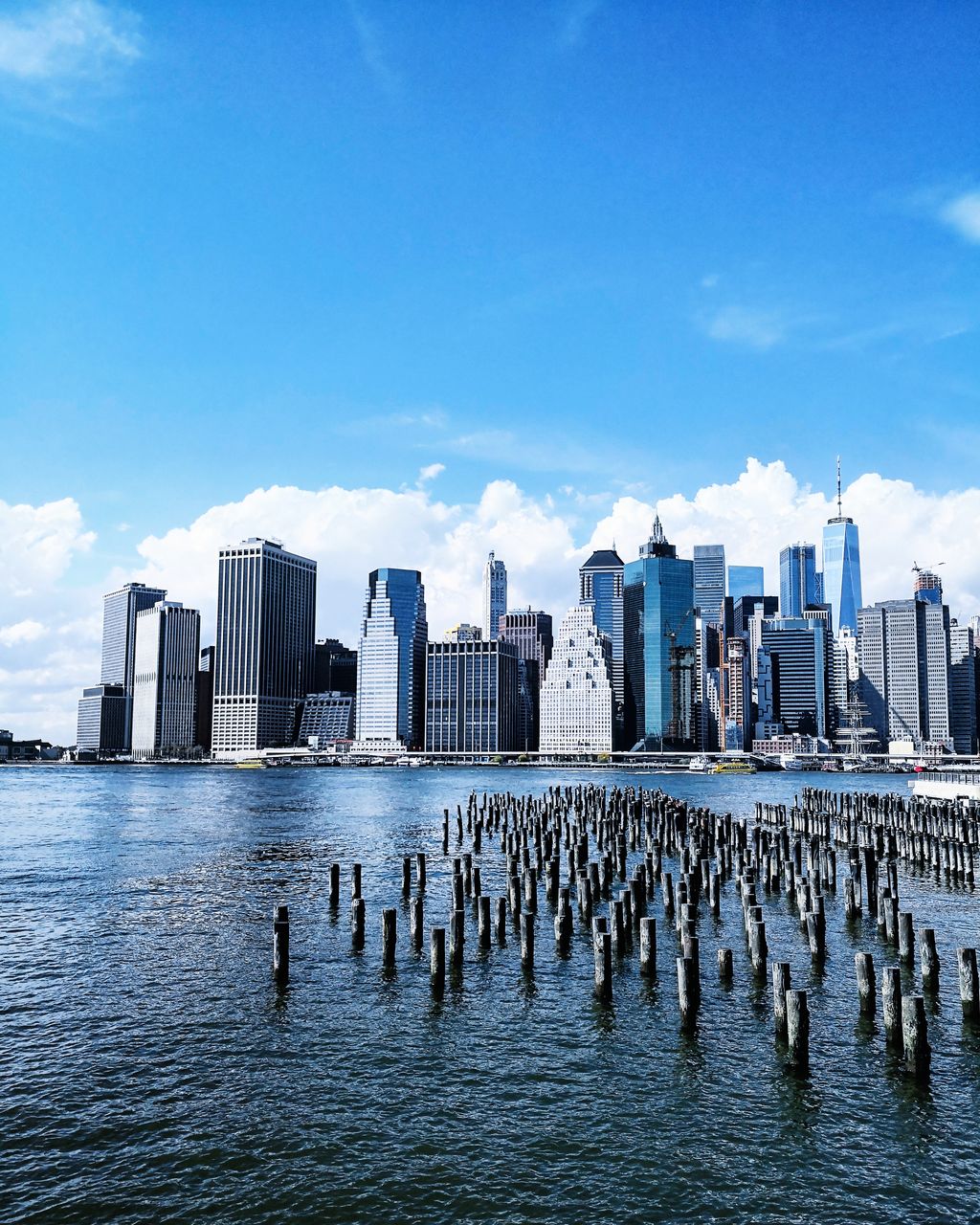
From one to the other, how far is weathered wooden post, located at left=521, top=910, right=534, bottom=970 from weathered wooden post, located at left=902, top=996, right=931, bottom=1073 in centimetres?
1325

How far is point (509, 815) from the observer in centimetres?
9938

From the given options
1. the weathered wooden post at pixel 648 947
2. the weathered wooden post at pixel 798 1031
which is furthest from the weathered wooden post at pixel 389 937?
the weathered wooden post at pixel 798 1031

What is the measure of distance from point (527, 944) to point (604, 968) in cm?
440

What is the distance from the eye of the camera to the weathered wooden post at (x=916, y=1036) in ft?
78.8

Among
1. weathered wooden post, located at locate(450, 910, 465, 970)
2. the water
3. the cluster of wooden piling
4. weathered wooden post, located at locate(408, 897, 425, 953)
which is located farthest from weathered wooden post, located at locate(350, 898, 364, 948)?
weathered wooden post, located at locate(450, 910, 465, 970)

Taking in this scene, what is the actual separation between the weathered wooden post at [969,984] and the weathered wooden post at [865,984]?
8.06ft

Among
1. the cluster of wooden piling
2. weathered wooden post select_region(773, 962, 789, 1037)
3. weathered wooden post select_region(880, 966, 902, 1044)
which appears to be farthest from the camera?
the cluster of wooden piling

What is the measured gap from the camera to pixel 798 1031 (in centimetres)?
2470

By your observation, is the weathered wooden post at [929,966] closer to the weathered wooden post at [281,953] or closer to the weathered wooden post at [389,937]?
the weathered wooden post at [389,937]

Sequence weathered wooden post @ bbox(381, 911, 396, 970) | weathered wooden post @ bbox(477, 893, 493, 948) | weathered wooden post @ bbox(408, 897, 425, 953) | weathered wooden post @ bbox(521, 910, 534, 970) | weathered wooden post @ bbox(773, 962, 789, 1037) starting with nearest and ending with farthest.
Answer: weathered wooden post @ bbox(773, 962, 789, 1037), weathered wooden post @ bbox(521, 910, 534, 970), weathered wooden post @ bbox(381, 911, 396, 970), weathered wooden post @ bbox(408, 897, 425, 953), weathered wooden post @ bbox(477, 893, 493, 948)

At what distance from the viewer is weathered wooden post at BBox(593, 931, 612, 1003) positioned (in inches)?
1209

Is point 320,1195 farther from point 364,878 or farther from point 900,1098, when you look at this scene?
point 364,878

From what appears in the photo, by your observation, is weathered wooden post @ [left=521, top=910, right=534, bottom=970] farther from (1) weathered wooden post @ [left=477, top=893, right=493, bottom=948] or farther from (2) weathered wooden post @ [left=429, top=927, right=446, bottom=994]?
(2) weathered wooden post @ [left=429, top=927, right=446, bottom=994]

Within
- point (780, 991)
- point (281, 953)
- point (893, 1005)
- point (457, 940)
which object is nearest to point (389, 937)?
point (457, 940)
